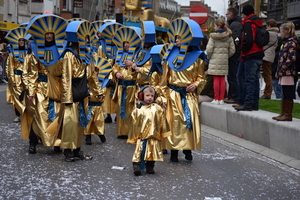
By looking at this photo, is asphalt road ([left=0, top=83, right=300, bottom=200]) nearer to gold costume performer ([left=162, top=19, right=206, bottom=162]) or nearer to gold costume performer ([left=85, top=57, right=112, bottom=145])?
gold costume performer ([left=162, top=19, right=206, bottom=162])

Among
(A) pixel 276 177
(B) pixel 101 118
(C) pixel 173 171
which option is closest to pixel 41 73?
(B) pixel 101 118

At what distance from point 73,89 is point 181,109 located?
154 cm

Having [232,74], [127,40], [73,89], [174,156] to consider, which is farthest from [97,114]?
[232,74]

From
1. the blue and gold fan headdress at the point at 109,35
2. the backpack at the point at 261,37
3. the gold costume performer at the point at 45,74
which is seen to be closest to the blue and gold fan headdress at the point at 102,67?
the blue and gold fan headdress at the point at 109,35

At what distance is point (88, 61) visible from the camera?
7906 mm

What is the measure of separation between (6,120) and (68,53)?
5.14 m

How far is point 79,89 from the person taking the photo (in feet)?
25.3

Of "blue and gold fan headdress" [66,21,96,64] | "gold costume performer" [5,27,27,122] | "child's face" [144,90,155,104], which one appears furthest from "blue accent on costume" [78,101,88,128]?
"gold costume performer" [5,27,27,122]

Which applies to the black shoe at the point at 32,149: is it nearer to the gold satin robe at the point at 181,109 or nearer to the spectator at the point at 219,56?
the gold satin robe at the point at 181,109

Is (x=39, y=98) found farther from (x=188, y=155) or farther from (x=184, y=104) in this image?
(x=188, y=155)

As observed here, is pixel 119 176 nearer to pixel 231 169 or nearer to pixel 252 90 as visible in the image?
pixel 231 169

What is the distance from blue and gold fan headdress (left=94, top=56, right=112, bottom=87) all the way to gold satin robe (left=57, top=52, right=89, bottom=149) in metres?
1.74

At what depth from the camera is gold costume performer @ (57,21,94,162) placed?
7.58m

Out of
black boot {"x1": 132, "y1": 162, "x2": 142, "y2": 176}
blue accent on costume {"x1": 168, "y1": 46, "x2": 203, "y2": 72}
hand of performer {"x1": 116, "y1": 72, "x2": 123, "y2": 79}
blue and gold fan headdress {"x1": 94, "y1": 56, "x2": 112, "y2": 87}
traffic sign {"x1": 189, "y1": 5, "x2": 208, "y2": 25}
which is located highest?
traffic sign {"x1": 189, "y1": 5, "x2": 208, "y2": 25}
